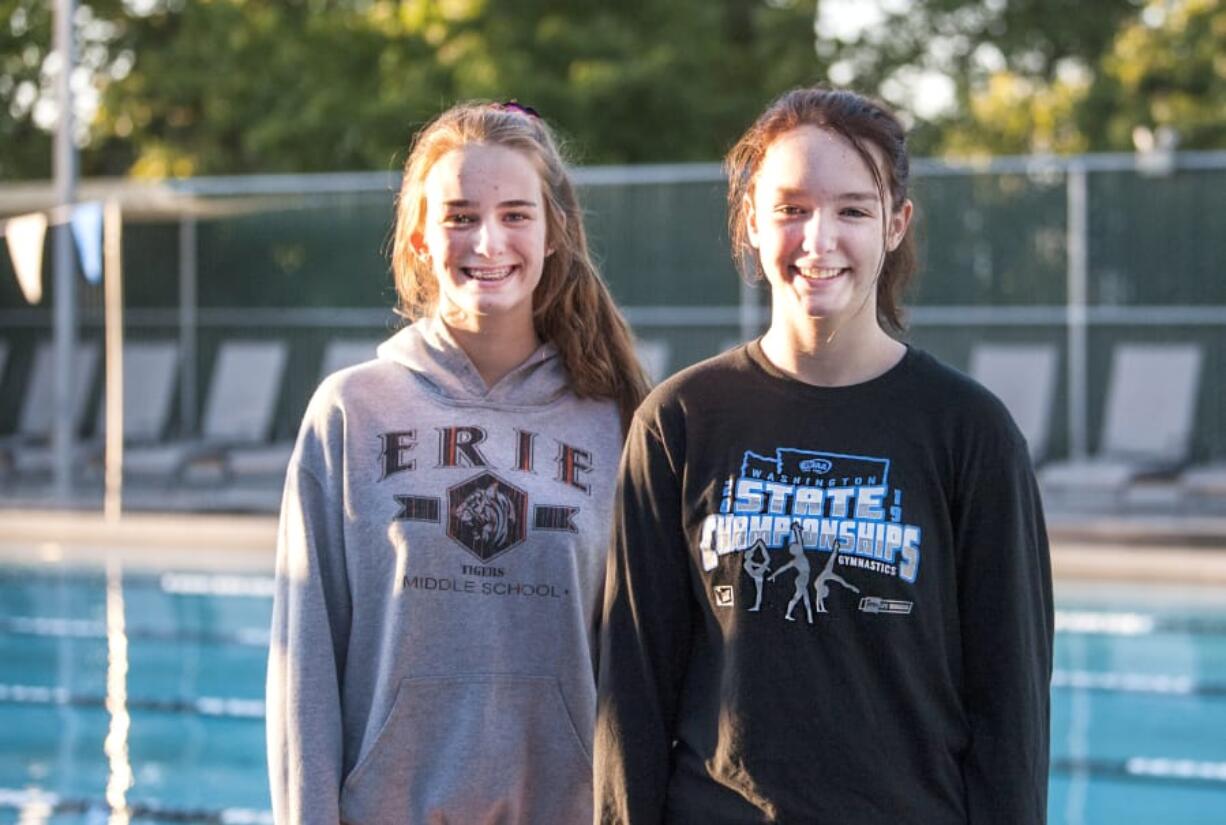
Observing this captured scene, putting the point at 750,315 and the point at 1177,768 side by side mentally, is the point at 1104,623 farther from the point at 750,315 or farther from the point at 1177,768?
the point at 750,315

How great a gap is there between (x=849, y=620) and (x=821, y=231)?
0.47m

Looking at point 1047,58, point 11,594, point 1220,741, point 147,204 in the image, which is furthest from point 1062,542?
point 1047,58

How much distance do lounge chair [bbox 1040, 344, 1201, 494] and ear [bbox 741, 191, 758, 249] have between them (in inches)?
459

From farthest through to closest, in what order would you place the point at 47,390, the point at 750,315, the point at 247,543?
the point at 47,390 → the point at 750,315 → the point at 247,543

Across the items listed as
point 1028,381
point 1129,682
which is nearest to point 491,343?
point 1129,682

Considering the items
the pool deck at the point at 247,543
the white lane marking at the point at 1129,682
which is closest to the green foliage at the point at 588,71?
the pool deck at the point at 247,543

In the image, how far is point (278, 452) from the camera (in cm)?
1572

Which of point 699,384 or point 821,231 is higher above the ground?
point 821,231

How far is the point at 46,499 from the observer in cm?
1475

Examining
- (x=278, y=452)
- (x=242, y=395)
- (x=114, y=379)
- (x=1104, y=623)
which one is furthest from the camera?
(x=242, y=395)

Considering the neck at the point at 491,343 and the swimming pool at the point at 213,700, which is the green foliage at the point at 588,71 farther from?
the neck at the point at 491,343

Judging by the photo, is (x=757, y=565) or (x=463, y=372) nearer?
(x=757, y=565)

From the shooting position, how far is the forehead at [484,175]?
268 cm

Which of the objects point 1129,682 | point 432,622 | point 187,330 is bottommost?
point 1129,682
